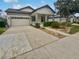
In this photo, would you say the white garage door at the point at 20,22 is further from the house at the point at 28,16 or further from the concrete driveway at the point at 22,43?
the concrete driveway at the point at 22,43

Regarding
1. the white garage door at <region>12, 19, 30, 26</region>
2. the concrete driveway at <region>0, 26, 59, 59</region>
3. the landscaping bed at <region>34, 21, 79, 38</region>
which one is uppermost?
the white garage door at <region>12, 19, 30, 26</region>

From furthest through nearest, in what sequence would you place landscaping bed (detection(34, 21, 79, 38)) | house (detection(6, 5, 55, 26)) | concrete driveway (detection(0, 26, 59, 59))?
house (detection(6, 5, 55, 26))
landscaping bed (detection(34, 21, 79, 38))
concrete driveway (detection(0, 26, 59, 59))

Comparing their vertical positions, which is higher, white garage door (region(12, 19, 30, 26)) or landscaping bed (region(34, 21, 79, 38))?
white garage door (region(12, 19, 30, 26))

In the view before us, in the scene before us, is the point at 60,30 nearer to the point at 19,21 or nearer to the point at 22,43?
the point at 22,43

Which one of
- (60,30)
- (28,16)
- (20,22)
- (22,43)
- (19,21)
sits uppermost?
(28,16)

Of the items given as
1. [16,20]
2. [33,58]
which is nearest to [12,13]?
[16,20]

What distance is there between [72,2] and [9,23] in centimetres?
1923

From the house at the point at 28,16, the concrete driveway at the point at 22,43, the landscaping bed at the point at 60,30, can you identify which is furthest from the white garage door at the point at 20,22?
the concrete driveway at the point at 22,43

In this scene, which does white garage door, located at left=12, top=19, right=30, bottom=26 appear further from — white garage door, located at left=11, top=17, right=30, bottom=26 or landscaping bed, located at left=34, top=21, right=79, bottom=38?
landscaping bed, located at left=34, top=21, right=79, bottom=38

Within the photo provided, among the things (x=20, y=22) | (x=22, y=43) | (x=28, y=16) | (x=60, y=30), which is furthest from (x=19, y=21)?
(x=22, y=43)

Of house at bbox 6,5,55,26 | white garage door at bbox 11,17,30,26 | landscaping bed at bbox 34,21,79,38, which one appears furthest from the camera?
white garage door at bbox 11,17,30,26

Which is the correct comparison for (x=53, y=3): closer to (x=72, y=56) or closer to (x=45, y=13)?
(x=45, y=13)

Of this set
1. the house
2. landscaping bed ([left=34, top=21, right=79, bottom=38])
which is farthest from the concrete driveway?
the house

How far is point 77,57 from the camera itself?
5188mm
